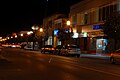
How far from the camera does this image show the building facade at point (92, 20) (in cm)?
5244

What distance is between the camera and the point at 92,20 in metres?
58.0

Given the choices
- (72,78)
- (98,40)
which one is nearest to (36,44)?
(98,40)

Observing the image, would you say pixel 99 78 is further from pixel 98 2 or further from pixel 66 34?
pixel 66 34

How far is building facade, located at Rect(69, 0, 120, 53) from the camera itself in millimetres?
52438

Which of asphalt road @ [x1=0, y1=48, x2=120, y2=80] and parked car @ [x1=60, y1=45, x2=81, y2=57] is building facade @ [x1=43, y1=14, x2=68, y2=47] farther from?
asphalt road @ [x1=0, y1=48, x2=120, y2=80]

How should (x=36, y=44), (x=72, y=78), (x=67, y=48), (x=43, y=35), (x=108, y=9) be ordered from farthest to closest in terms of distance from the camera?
1. (x=36, y=44)
2. (x=43, y=35)
3. (x=108, y=9)
4. (x=67, y=48)
5. (x=72, y=78)

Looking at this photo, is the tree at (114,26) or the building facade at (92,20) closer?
the tree at (114,26)

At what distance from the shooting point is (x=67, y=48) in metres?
47.1

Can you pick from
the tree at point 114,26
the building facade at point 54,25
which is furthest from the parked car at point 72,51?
the building facade at point 54,25

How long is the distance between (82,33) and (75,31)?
3.82 metres

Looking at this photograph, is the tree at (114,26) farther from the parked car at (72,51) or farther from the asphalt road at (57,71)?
the asphalt road at (57,71)

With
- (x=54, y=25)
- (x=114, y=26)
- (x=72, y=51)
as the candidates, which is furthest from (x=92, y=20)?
(x=54, y=25)

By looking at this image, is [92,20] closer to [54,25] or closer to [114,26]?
[114,26]

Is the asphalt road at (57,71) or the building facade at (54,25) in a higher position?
the building facade at (54,25)
